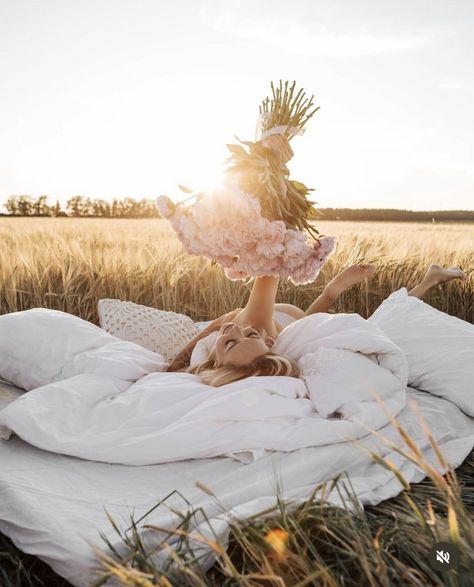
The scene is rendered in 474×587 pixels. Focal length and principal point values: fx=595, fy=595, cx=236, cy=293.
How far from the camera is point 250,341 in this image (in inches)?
91.3

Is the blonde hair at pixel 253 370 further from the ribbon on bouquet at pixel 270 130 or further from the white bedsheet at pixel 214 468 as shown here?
the ribbon on bouquet at pixel 270 130

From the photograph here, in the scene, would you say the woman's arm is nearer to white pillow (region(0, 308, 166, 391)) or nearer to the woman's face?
the woman's face

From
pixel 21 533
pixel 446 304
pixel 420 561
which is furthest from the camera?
pixel 446 304

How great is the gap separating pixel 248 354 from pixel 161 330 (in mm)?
984

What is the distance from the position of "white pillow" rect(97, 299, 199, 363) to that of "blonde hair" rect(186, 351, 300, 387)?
0.84 metres

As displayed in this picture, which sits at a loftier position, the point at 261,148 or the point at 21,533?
the point at 261,148

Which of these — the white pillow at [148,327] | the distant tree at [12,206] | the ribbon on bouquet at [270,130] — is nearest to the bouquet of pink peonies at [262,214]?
the ribbon on bouquet at [270,130]

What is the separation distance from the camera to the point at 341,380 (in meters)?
2.09

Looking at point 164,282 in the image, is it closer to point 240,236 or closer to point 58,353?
point 58,353

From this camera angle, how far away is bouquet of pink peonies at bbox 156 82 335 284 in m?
1.91

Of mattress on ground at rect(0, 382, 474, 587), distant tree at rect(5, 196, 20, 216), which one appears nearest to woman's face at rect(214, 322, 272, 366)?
mattress on ground at rect(0, 382, 474, 587)

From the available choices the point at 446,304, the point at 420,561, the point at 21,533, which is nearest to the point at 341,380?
the point at 420,561

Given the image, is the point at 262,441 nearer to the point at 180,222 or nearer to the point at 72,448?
the point at 72,448

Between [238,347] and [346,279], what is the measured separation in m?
1.02
